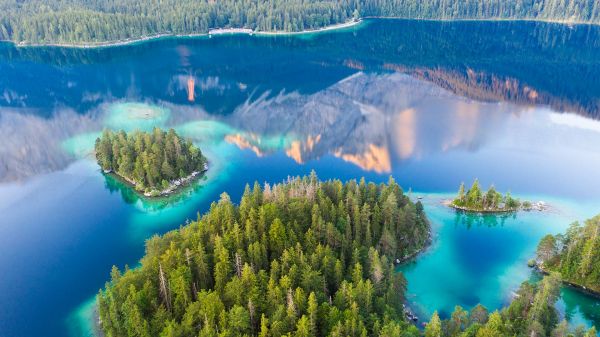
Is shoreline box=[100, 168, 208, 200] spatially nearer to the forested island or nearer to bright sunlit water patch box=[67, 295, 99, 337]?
bright sunlit water patch box=[67, 295, 99, 337]

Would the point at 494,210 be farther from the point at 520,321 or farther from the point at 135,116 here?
the point at 135,116

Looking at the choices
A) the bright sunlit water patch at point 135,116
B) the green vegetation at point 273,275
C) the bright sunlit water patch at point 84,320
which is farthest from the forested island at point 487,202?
the bright sunlit water patch at point 135,116

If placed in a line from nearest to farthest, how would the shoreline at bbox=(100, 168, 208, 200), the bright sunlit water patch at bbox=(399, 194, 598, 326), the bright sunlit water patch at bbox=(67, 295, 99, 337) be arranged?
the bright sunlit water patch at bbox=(67, 295, 99, 337) < the bright sunlit water patch at bbox=(399, 194, 598, 326) < the shoreline at bbox=(100, 168, 208, 200)

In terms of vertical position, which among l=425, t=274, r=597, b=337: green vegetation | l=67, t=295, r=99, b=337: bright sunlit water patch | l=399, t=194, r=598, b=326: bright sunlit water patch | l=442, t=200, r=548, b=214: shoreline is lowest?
l=67, t=295, r=99, b=337: bright sunlit water patch

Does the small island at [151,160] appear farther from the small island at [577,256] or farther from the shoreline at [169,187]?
the small island at [577,256]

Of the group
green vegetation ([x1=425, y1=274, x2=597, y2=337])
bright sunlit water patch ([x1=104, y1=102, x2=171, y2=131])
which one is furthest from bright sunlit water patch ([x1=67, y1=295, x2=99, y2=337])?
bright sunlit water patch ([x1=104, y1=102, x2=171, y2=131])

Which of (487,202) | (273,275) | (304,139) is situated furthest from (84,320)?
(304,139)
